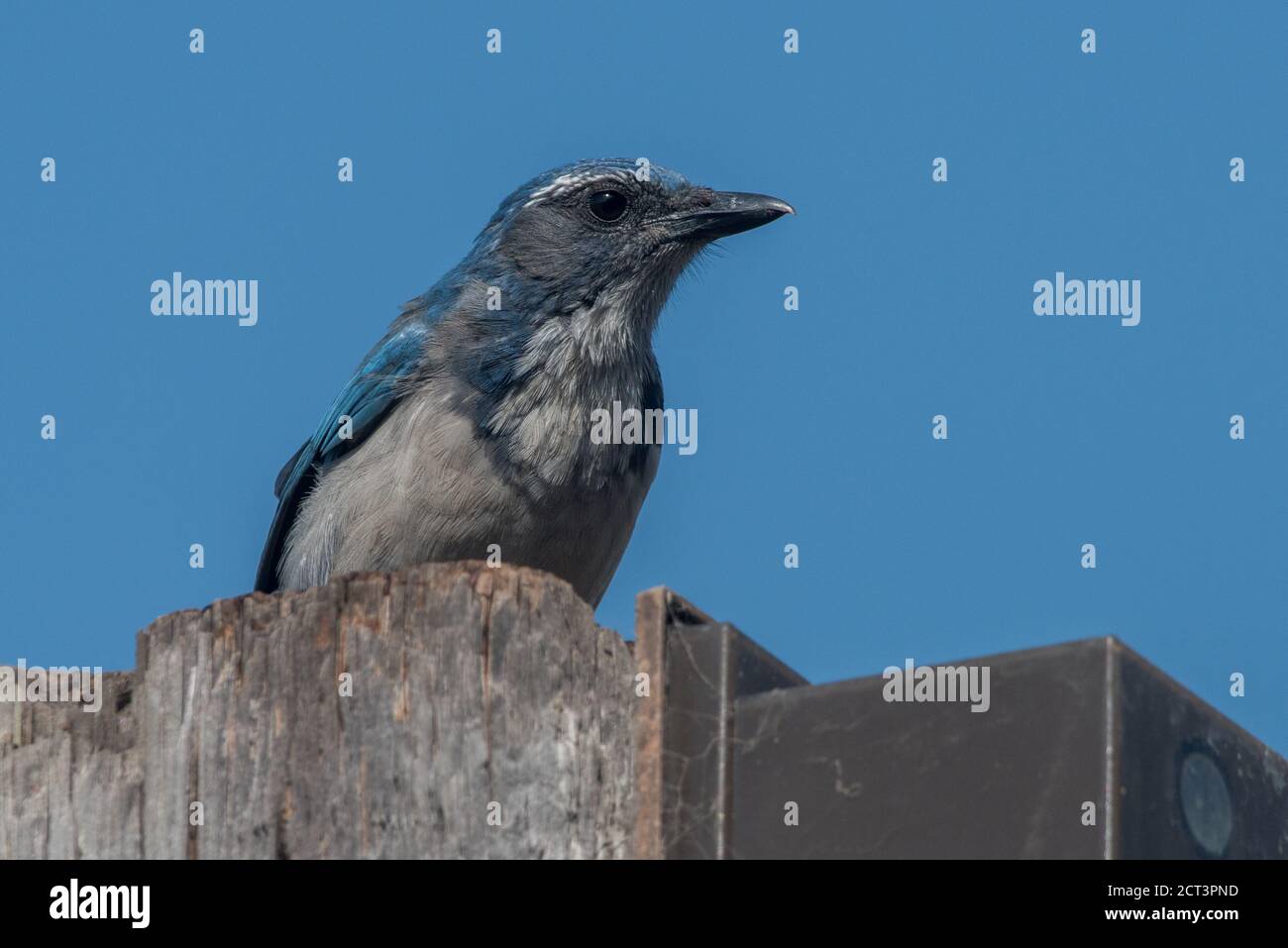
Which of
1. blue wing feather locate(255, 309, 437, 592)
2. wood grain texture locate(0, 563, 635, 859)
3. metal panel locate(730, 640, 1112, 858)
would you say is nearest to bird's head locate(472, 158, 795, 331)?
blue wing feather locate(255, 309, 437, 592)

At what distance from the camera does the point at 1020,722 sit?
464cm

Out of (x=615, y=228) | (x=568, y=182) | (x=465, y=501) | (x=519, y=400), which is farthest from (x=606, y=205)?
(x=465, y=501)

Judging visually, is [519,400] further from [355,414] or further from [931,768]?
[931,768]

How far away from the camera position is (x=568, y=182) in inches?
430

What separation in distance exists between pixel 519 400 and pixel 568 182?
81.0 inches

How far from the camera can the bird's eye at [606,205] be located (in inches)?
424

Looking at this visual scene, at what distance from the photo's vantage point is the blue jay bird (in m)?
9.16

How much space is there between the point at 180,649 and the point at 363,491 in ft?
12.8

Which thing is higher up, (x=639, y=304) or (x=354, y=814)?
(x=639, y=304)

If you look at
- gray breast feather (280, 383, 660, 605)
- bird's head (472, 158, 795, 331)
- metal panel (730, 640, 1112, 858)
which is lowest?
metal panel (730, 640, 1112, 858)

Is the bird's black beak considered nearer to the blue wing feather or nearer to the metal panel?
the blue wing feather

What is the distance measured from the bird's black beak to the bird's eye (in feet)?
1.02
